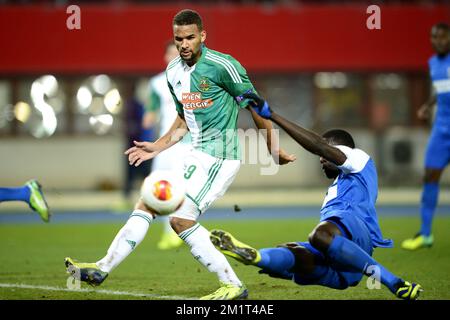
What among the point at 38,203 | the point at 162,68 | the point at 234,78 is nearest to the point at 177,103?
the point at 234,78

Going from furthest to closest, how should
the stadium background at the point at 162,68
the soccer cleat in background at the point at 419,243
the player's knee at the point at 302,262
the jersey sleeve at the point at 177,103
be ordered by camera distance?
the stadium background at the point at 162,68
the soccer cleat in background at the point at 419,243
the jersey sleeve at the point at 177,103
the player's knee at the point at 302,262

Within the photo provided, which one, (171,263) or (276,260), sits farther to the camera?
(171,263)

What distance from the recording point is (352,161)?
6242 mm

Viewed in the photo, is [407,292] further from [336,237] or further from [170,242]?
[170,242]

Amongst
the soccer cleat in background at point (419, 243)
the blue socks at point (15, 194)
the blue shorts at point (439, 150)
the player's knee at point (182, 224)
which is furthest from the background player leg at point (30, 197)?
the blue shorts at point (439, 150)

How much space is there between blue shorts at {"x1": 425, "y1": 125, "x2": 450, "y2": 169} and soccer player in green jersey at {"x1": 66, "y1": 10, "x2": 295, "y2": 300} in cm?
412

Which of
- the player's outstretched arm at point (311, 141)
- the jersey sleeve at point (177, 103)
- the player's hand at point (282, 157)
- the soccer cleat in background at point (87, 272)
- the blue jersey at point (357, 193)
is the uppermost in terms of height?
the jersey sleeve at point (177, 103)

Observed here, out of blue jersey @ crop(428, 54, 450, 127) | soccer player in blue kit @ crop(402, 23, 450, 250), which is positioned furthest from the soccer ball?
blue jersey @ crop(428, 54, 450, 127)

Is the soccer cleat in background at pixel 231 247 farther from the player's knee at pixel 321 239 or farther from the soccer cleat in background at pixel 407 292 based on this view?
the soccer cleat in background at pixel 407 292

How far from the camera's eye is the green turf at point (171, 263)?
22.8 feet

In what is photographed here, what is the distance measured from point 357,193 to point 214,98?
4.38 feet

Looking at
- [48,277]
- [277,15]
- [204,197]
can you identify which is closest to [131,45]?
[277,15]

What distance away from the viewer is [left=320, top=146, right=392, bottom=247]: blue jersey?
623cm
